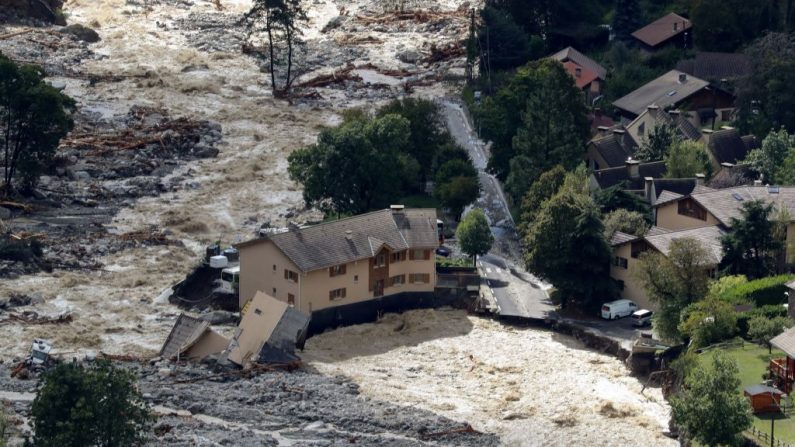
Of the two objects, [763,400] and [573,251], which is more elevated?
[573,251]

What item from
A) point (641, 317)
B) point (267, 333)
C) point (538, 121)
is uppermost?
point (538, 121)

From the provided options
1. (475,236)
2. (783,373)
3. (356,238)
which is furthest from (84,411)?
(475,236)

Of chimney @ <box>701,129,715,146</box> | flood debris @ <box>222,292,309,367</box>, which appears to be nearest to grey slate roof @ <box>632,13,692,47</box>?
chimney @ <box>701,129,715,146</box>

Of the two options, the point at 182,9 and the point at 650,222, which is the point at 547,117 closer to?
the point at 650,222

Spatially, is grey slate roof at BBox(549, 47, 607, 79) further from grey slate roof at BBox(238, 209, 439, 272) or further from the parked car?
the parked car

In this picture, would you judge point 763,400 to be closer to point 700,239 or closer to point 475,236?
point 700,239

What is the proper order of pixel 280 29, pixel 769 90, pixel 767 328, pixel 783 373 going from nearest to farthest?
1. pixel 783 373
2. pixel 767 328
3. pixel 769 90
4. pixel 280 29
